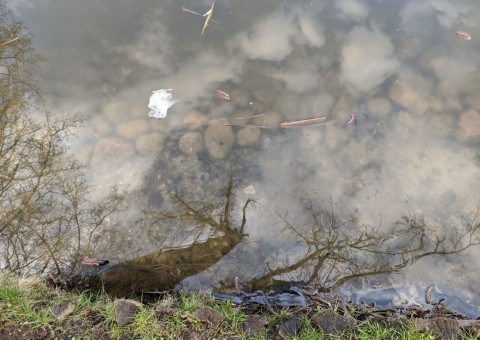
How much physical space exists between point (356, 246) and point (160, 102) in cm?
182

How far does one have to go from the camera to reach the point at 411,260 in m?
2.68

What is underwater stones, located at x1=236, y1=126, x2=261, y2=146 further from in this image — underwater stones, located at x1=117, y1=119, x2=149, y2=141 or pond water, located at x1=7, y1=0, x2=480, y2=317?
underwater stones, located at x1=117, y1=119, x2=149, y2=141

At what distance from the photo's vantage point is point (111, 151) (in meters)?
3.10

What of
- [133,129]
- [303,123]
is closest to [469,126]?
[303,123]

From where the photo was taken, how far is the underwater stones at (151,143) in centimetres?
309

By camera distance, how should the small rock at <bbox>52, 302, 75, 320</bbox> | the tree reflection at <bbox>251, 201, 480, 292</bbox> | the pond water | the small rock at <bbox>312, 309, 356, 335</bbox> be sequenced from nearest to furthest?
the small rock at <bbox>312, 309, 356, 335</bbox> → the small rock at <bbox>52, 302, 75, 320</bbox> → the tree reflection at <bbox>251, 201, 480, 292</bbox> → the pond water

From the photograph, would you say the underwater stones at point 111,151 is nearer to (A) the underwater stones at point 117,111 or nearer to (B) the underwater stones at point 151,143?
(B) the underwater stones at point 151,143

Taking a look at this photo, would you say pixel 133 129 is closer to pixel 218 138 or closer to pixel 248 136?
pixel 218 138

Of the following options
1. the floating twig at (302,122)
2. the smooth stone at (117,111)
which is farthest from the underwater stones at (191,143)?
the floating twig at (302,122)

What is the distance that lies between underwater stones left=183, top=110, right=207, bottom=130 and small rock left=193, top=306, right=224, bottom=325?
138 centimetres

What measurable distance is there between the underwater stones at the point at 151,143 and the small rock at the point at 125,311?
3.66 ft

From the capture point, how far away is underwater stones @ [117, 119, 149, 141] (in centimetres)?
316

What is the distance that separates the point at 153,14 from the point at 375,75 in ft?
6.50

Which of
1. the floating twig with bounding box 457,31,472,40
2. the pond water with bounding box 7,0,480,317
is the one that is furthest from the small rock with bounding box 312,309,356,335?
the floating twig with bounding box 457,31,472,40
